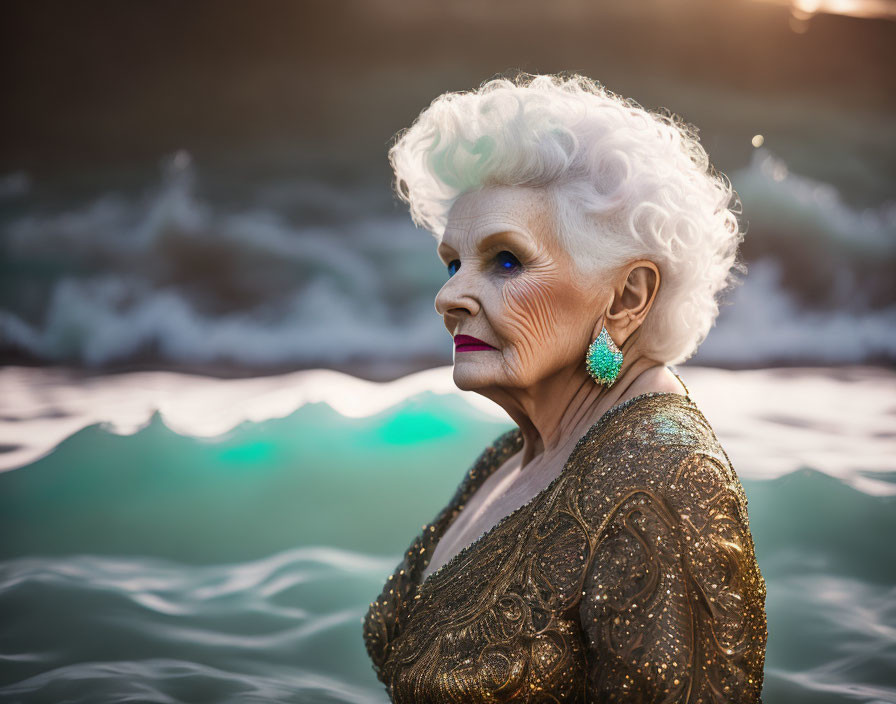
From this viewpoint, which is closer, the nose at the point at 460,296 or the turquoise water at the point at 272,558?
the nose at the point at 460,296

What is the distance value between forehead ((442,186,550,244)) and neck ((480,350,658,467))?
29 centimetres

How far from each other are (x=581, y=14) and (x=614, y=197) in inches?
73.1

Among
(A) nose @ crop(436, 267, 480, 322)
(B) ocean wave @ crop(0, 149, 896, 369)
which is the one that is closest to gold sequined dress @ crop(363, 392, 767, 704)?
(A) nose @ crop(436, 267, 480, 322)

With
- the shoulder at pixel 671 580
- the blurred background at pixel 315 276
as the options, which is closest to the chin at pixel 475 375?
the shoulder at pixel 671 580

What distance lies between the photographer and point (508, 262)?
1650 millimetres

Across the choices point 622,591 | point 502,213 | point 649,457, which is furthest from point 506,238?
point 622,591

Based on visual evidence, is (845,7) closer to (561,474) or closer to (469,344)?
(469,344)

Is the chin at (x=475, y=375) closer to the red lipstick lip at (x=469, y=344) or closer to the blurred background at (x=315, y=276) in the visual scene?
the red lipstick lip at (x=469, y=344)

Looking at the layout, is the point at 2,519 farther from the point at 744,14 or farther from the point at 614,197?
the point at 744,14

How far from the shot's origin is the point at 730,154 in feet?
10.0

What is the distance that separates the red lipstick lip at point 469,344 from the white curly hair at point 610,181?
9.2 inches

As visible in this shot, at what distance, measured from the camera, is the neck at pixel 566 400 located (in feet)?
5.41

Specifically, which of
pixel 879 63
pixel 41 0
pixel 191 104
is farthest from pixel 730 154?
pixel 41 0

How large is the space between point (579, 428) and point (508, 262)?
1.13ft
